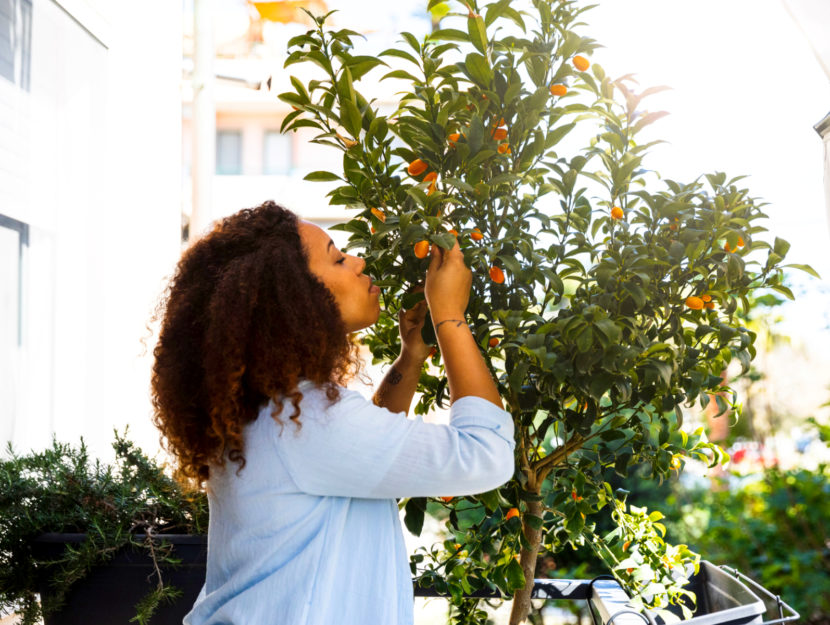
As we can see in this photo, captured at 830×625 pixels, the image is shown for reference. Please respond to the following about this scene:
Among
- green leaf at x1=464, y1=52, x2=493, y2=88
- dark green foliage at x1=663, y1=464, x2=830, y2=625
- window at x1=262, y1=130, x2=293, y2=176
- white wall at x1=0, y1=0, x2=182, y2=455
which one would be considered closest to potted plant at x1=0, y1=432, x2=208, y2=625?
white wall at x1=0, y1=0, x2=182, y2=455

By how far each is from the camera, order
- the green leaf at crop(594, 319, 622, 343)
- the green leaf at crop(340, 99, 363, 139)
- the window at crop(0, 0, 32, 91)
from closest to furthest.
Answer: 1. the green leaf at crop(594, 319, 622, 343)
2. the green leaf at crop(340, 99, 363, 139)
3. the window at crop(0, 0, 32, 91)

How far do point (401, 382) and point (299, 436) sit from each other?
28 centimetres

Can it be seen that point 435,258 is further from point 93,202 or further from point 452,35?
point 93,202

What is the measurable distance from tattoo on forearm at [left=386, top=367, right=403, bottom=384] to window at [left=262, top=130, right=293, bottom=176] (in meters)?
13.2

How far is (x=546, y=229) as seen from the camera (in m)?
1.04

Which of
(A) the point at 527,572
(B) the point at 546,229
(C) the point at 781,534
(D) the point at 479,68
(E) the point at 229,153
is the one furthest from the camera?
(E) the point at 229,153

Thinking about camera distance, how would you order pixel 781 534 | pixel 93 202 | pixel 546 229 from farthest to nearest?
pixel 781 534 < pixel 93 202 < pixel 546 229

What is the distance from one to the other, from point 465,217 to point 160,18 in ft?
8.50

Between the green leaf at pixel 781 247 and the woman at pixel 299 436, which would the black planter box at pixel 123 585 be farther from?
the green leaf at pixel 781 247

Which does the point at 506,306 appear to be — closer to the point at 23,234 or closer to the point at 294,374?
the point at 294,374

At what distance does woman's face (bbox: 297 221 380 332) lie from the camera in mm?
1001

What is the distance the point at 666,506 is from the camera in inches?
144

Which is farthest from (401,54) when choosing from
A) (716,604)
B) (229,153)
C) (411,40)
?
(229,153)

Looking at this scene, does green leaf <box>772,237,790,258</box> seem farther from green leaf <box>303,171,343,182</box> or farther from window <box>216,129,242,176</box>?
window <box>216,129,242,176</box>
